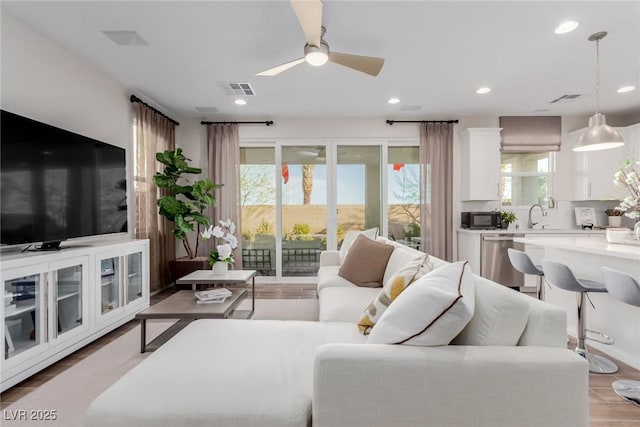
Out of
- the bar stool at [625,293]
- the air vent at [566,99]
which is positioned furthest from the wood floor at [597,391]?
the air vent at [566,99]

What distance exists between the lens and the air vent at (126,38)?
8.92ft

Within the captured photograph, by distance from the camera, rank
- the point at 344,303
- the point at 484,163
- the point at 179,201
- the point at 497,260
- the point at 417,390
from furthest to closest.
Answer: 1. the point at 484,163
2. the point at 497,260
3. the point at 179,201
4. the point at 344,303
5. the point at 417,390

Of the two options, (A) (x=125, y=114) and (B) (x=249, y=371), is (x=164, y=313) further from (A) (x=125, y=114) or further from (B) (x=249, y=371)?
(A) (x=125, y=114)

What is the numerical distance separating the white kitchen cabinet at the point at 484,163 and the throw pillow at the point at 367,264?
108 inches

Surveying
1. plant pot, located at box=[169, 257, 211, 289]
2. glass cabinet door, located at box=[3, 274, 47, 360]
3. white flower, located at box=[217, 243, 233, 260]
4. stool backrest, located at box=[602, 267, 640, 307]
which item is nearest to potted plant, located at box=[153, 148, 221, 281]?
plant pot, located at box=[169, 257, 211, 289]

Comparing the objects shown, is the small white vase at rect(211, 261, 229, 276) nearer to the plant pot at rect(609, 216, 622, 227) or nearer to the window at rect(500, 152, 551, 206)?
the window at rect(500, 152, 551, 206)

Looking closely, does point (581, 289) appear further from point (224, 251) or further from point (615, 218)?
point (615, 218)

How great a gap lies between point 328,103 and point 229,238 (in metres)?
2.52

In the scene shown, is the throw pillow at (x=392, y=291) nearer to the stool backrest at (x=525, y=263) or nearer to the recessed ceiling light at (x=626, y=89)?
the stool backrest at (x=525, y=263)

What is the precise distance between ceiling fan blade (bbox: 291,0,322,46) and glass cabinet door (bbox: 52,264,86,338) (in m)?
2.44

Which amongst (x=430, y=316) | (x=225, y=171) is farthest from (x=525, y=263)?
(x=225, y=171)

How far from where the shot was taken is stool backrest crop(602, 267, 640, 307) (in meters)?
1.89

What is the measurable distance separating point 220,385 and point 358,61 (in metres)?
2.36

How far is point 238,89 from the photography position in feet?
13.2
